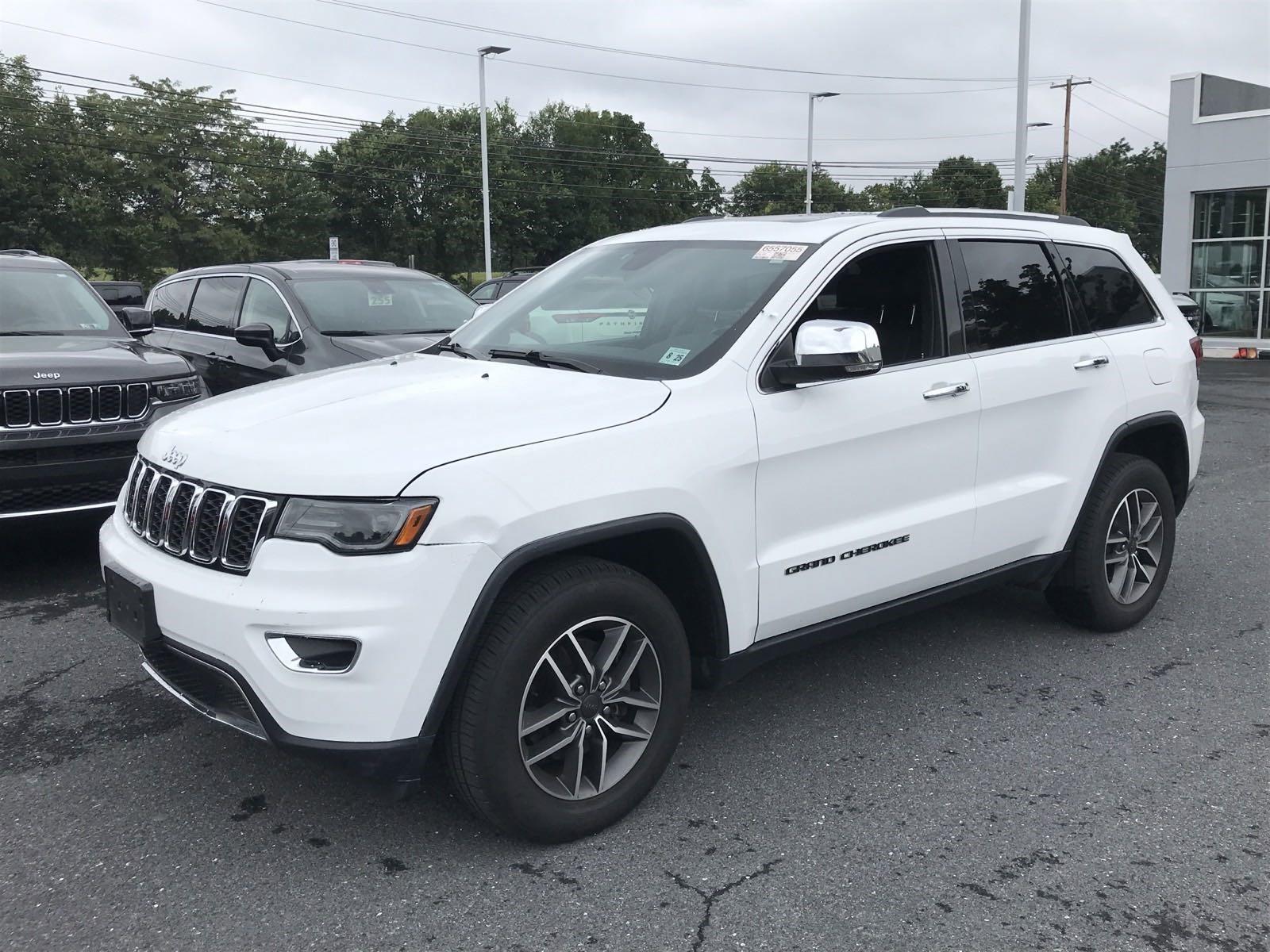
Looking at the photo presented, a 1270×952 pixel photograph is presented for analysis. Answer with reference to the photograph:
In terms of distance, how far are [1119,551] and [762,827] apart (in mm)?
2515

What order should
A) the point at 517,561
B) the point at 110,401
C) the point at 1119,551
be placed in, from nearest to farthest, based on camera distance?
the point at 517,561 → the point at 1119,551 → the point at 110,401

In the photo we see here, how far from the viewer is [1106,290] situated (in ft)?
16.4

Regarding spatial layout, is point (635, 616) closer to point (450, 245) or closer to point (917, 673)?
point (917, 673)

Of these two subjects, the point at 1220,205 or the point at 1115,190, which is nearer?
the point at 1220,205

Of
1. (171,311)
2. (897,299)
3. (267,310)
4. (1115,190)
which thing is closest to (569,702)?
(897,299)

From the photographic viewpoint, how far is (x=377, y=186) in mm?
61500

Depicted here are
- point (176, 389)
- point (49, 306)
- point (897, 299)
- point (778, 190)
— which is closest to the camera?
point (897, 299)

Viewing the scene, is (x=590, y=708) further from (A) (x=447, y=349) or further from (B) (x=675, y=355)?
(A) (x=447, y=349)

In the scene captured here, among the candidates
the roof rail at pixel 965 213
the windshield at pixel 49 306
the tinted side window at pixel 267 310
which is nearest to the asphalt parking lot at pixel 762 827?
the roof rail at pixel 965 213

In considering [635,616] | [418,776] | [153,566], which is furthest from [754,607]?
[153,566]

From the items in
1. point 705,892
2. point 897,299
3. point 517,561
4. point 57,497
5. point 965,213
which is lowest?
point 705,892

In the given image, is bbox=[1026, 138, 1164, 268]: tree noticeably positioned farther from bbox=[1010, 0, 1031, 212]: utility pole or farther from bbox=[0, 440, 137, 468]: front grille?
bbox=[0, 440, 137, 468]: front grille

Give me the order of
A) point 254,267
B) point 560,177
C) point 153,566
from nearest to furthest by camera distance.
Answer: point 153,566 < point 254,267 < point 560,177

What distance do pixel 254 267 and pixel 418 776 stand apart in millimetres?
6665
